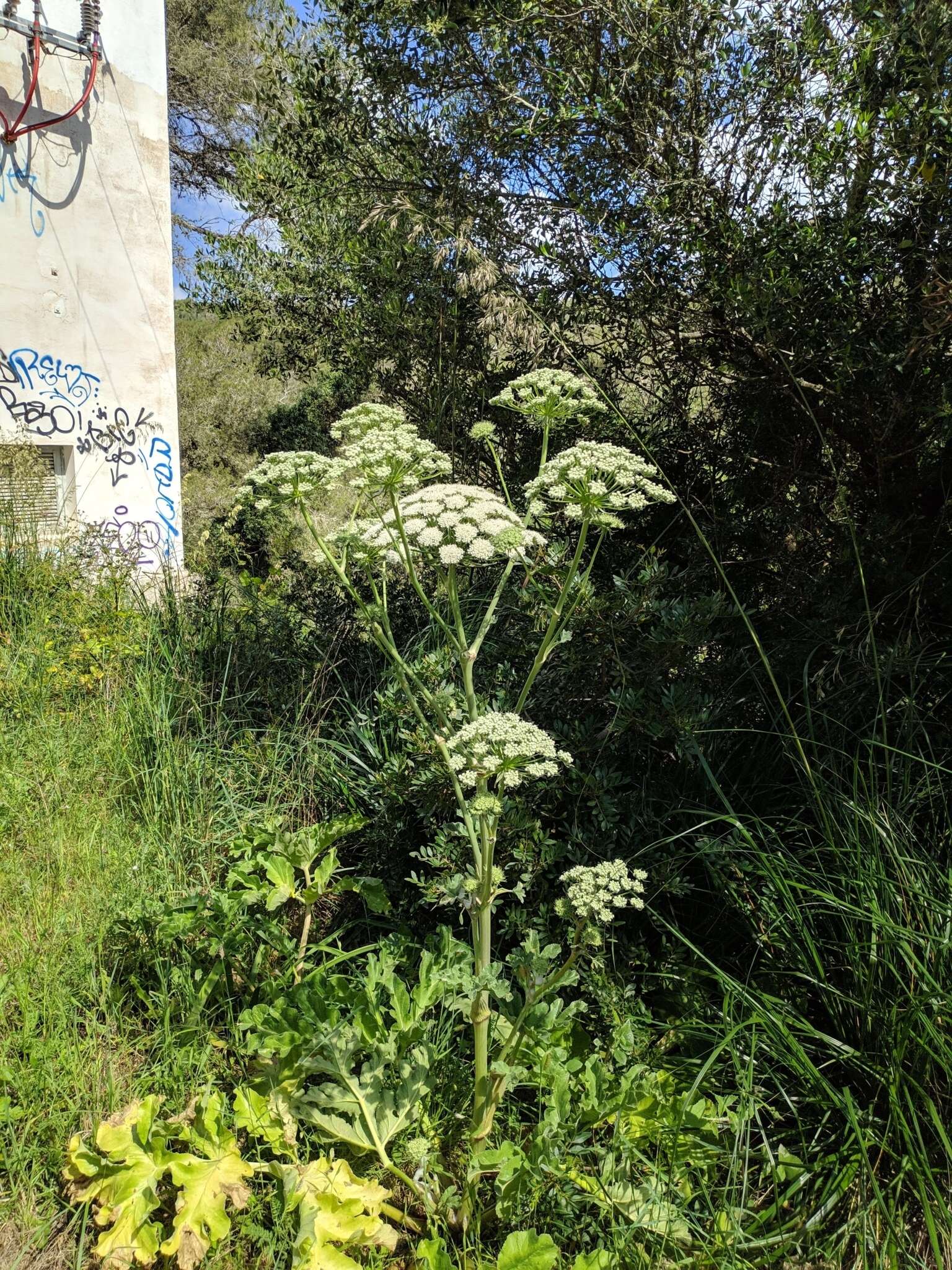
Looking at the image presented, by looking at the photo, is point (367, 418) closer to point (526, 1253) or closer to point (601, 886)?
point (601, 886)

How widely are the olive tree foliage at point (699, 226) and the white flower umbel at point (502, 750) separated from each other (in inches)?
77.7

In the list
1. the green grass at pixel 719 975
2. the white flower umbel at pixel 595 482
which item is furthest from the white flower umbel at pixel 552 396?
the green grass at pixel 719 975

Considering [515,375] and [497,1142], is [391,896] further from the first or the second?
[515,375]

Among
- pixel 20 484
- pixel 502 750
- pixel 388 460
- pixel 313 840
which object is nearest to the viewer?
pixel 502 750

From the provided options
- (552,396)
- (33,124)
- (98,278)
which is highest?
(33,124)

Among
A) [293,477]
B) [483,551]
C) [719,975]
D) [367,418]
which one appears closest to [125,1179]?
[719,975]

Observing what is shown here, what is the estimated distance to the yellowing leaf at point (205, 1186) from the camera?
6.28 feet

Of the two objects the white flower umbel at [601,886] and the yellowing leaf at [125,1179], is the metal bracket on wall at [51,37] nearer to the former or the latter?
the yellowing leaf at [125,1179]

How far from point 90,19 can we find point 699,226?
857cm

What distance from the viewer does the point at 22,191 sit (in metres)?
8.30

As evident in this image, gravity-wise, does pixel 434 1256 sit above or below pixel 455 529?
below

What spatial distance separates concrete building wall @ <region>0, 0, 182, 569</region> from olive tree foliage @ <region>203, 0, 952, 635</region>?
15.4 ft

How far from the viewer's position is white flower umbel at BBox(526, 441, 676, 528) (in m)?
2.08

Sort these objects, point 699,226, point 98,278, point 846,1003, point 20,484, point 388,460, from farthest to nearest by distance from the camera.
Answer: point 98,278 → point 20,484 → point 699,226 → point 846,1003 → point 388,460
